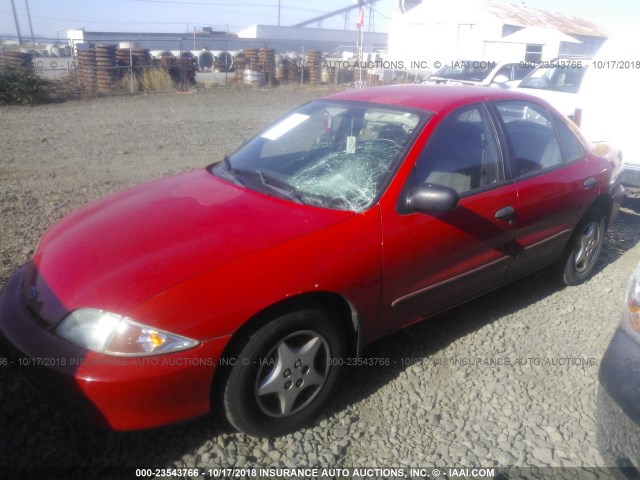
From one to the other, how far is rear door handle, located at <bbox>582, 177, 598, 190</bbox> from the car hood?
2.28 metres

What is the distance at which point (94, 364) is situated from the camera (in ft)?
7.36

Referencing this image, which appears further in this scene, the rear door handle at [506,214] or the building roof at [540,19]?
the building roof at [540,19]

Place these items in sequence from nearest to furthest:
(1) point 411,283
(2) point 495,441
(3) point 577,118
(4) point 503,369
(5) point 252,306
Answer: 1. (5) point 252,306
2. (2) point 495,441
3. (1) point 411,283
4. (4) point 503,369
5. (3) point 577,118

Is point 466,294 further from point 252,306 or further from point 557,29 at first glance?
point 557,29

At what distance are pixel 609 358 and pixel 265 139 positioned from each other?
2478 mm

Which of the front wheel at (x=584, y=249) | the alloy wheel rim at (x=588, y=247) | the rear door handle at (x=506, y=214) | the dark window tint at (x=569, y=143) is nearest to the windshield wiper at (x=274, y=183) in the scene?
the rear door handle at (x=506, y=214)

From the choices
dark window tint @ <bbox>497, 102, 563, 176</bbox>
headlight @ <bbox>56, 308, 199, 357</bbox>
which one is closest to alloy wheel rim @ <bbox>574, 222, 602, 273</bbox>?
dark window tint @ <bbox>497, 102, 563, 176</bbox>

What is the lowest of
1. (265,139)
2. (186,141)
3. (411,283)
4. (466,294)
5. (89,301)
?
(186,141)

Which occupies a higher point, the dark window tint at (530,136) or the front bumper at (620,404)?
the dark window tint at (530,136)

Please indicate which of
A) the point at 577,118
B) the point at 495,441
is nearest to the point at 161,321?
the point at 495,441

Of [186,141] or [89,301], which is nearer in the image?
[89,301]

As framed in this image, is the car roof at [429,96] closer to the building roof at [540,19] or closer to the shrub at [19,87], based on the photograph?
the shrub at [19,87]

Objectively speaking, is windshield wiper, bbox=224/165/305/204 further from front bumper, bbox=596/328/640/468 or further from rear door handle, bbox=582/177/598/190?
rear door handle, bbox=582/177/598/190

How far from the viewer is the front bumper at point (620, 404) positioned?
221 centimetres
